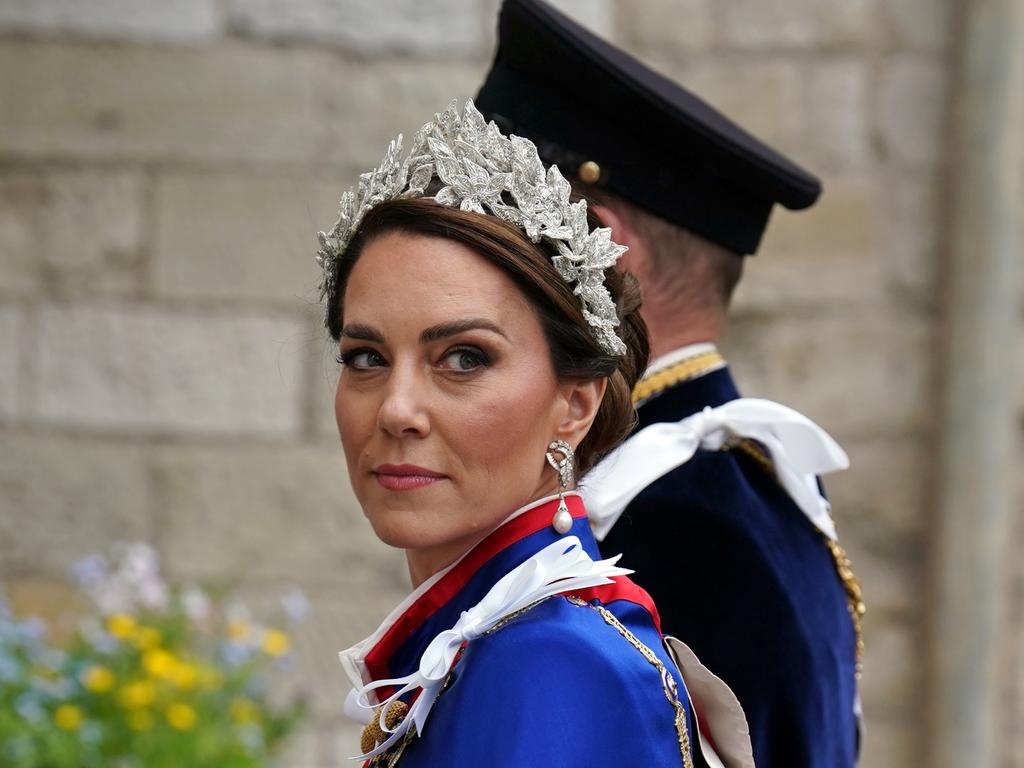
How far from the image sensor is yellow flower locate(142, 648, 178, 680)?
3.05 metres

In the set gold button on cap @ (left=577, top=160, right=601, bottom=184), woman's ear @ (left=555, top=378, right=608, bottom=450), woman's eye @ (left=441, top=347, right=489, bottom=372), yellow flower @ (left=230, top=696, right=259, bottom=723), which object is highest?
gold button on cap @ (left=577, top=160, right=601, bottom=184)

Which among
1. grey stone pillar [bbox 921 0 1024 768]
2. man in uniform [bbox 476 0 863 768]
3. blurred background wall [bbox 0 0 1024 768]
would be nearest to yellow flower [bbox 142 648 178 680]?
blurred background wall [bbox 0 0 1024 768]

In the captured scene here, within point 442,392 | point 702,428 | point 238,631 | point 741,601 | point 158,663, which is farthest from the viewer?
point 238,631

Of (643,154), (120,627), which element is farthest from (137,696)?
(643,154)

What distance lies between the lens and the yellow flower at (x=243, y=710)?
3.14 meters

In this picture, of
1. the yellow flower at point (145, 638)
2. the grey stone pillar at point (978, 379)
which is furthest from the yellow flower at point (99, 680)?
the grey stone pillar at point (978, 379)

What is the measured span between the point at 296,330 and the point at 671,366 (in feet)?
6.24

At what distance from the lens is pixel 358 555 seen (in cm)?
375

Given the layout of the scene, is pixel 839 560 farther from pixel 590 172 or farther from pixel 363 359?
pixel 363 359

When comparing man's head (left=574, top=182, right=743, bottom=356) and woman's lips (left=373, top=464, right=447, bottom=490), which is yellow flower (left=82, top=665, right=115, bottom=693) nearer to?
man's head (left=574, top=182, right=743, bottom=356)

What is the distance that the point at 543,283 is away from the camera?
1366 mm

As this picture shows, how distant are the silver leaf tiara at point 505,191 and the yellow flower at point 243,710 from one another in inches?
76.0

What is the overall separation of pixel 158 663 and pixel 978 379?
7.28ft

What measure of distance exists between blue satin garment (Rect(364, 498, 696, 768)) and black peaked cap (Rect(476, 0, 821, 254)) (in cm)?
86
